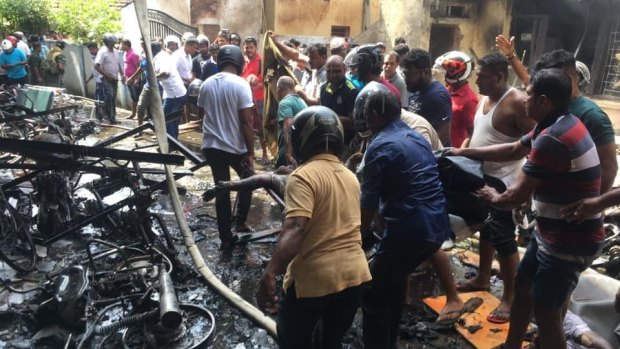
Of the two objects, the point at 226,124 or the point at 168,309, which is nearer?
the point at 168,309

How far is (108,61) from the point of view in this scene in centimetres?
1159

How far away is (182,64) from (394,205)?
828cm

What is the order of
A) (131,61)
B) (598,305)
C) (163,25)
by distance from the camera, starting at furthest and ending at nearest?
(163,25), (131,61), (598,305)

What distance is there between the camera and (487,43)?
1320cm

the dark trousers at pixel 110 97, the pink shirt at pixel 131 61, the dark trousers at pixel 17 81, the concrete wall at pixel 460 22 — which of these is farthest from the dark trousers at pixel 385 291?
the dark trousers at pixel 17 81

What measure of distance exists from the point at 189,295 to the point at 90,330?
1037 millimetres

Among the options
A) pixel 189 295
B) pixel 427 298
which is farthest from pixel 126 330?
pixel 427 298

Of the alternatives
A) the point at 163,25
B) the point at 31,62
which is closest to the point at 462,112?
the point at 163,25

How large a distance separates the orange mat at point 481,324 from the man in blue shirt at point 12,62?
12412 millimetres

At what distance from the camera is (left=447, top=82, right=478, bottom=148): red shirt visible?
473 centimetres

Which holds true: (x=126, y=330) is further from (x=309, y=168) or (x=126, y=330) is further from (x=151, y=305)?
(x=309, y=168)

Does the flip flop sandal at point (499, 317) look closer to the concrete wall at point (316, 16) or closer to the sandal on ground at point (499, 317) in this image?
the sandal on ground at point (499, 317)

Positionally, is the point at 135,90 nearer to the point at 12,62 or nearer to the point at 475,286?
the point at 12,62

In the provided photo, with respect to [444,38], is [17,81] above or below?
below
